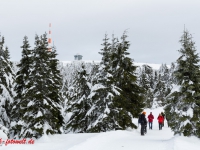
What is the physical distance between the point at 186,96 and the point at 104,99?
25.1 feet

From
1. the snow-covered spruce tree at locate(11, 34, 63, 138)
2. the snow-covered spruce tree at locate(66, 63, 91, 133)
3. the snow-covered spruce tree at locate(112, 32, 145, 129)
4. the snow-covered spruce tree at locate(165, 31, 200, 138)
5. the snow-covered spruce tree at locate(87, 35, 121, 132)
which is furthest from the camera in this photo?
the snow-covered spruce tree at locate(66, 63, 91, 133)

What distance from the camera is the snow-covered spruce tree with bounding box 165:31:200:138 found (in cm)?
1502

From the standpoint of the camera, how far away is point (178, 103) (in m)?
15.9

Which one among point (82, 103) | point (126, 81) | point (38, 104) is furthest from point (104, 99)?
point (38, 104)

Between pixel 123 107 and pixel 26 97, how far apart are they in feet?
27.4

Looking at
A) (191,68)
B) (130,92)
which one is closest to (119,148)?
(191,68)

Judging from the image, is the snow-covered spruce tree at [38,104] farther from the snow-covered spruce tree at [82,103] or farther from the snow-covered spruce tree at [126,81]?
the snow-covered spruce tree at [126,81]

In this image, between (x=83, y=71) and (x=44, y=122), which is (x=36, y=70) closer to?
(x=44, y=122)

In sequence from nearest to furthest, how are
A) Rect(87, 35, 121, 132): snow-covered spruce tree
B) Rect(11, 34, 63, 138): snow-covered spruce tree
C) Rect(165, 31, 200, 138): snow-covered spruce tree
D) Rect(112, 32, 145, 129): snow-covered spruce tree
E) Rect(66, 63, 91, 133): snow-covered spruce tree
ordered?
Rect(165, 31, 200, 138): snow-covered spruce tree → Rect(11, 34, 63, 138): snow-covered spruce tree → Rect(87, 35, 121, 132): snow-covered spruce tree → Rect(112, 32, 145, 129): snow-covered spruce tree → Rect(66, 63, 91, 133): snow-covered spruce tree

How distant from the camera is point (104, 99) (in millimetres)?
21297

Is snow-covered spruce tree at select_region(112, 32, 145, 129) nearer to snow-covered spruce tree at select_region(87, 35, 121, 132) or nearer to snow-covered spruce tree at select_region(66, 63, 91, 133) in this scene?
snow-covered spruce tree at select_region(87, 35, 121, 132)

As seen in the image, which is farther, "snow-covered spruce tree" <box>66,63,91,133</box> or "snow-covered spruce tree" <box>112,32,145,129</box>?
"snow-covered spruce tree" <box>66,63,91,133</box>

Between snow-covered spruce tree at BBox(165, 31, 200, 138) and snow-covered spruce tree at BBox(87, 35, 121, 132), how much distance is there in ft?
18.7

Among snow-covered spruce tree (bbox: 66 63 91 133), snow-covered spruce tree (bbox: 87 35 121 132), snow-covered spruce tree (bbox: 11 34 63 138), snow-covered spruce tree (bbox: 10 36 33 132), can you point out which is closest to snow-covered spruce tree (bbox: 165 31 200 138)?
snow-covered spruce tree (bbox: 87 35 121 132)
